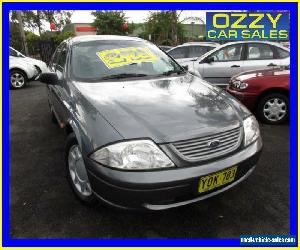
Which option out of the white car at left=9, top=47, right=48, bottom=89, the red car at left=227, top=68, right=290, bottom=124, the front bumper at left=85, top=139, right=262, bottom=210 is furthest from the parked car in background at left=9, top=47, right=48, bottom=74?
the front bumper at left=85, top=139, right=262, bottom=210

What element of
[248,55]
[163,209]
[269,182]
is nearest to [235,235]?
[163,209]

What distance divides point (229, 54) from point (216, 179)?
509 cm

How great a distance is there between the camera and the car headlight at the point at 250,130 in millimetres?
2463

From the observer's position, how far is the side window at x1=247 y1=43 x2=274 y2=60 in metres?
6.39

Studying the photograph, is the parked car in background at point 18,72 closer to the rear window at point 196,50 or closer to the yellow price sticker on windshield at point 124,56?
the rear window at point 196,50

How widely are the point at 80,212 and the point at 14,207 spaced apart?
0.65 m

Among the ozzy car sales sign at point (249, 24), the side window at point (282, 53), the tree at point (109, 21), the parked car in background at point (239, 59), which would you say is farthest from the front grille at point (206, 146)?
the tree at point (109, 21)

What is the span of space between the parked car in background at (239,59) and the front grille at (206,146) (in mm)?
4369

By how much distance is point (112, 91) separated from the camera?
276 cm

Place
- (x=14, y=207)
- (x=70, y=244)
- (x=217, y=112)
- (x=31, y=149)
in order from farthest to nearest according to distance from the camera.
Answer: (x=31, y=149) → (x=14, y=207) → (x=217, y=112) → (x=70, y=244)

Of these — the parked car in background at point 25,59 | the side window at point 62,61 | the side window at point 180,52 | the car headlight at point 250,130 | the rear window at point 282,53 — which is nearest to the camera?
the car headlight at point 250,130

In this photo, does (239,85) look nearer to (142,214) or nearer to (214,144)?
(214,144)

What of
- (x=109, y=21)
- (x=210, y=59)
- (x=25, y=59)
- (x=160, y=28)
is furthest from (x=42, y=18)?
(x=210, y=59)

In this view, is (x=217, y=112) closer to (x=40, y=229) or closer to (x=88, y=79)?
(x=88, y=79)
